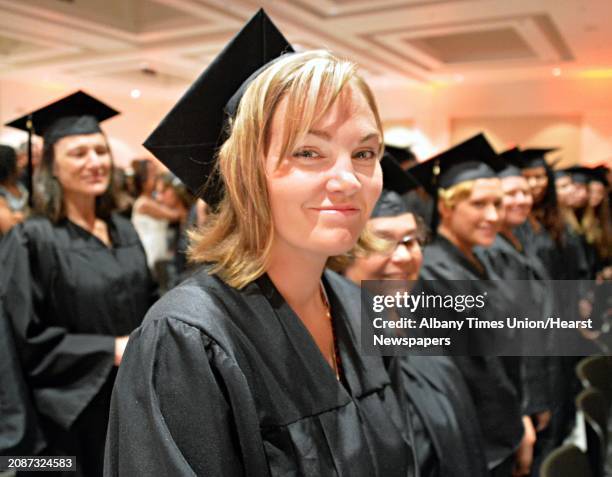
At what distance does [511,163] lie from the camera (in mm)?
3373

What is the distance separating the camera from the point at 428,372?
5.49 feet

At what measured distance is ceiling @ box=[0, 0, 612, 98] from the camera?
4.07 m

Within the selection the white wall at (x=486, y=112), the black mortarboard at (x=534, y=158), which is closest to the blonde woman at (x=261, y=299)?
the black mortarboard at (x=534, y=158)

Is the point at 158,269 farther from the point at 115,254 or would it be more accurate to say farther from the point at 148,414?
the point at 148,414

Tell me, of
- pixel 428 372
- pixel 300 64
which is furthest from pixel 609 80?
pixel 300 64

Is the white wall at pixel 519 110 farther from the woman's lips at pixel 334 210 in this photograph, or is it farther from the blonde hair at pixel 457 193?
the woman's lips at pixel 334 210

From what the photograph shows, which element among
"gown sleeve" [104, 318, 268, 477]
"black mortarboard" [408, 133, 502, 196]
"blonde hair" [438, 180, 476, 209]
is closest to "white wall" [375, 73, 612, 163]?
"black mortarboard" [408, 133, 502, 196]

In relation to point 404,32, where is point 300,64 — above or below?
below

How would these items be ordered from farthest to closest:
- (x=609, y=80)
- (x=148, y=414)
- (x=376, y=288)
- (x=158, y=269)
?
(x=609, y=80), (x=158, y=269), (x=376, y=288), (x=148, y=414)

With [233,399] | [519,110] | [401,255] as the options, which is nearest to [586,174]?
[519,110]

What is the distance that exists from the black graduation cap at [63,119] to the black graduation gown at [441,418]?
1560 millimetres

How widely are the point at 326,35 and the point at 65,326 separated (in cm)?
492

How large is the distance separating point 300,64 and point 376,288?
0.63 meters

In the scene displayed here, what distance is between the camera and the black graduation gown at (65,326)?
76.4 inches
